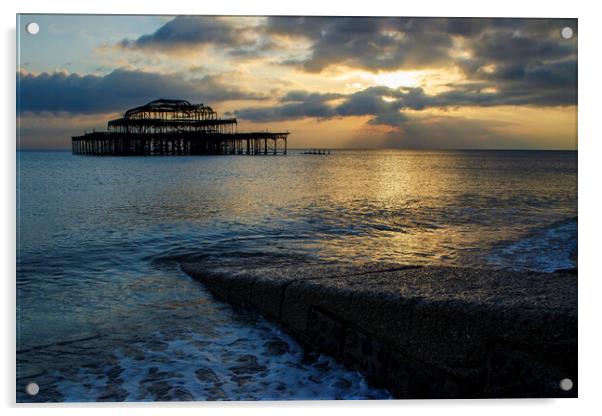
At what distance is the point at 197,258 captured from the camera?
6023 millimetres

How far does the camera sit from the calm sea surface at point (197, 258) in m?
3.19

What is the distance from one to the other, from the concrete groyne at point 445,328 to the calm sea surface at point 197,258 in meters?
0.19

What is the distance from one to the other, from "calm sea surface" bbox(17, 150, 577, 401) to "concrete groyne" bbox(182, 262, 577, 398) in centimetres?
19

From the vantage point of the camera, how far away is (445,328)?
A: 110 inches

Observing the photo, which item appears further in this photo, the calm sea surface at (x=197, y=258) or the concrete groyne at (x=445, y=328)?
the calm sea surface at (x=197, y=258)

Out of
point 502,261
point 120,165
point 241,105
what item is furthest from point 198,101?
point 120,165

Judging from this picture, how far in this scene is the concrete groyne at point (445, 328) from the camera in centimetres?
266

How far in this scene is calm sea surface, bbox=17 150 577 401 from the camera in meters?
3.19

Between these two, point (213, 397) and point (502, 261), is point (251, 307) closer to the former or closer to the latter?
point (213, 397)

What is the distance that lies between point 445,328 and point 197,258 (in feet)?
12.3

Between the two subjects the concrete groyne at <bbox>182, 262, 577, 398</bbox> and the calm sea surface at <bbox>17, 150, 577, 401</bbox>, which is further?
the calm sea surface at <bbox>17, 150, 577, 401</bbox>

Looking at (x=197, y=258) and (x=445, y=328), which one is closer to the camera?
(x=445, y=328)

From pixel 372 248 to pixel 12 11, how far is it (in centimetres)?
410

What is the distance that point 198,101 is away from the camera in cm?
692
